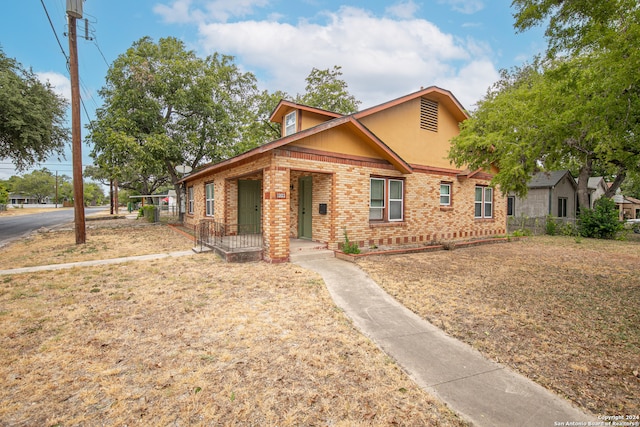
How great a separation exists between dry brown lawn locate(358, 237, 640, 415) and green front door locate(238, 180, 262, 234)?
5.72 meters

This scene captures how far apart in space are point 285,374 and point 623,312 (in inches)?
228

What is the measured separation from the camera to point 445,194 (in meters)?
13.7

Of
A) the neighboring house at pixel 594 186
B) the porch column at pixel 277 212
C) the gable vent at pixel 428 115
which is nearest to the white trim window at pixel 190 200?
the porch column at pixel 277 212

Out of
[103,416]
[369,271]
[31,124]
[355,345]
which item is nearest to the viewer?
[103,416]

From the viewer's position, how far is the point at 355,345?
12.9 ft

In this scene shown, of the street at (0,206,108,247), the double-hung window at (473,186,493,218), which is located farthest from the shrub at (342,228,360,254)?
the street at (0,206,108,247)

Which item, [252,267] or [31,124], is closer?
[252,267]

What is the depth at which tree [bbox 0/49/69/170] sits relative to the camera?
14.5 metres

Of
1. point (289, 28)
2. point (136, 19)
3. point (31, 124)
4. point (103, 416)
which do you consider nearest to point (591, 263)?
point (103, 416)

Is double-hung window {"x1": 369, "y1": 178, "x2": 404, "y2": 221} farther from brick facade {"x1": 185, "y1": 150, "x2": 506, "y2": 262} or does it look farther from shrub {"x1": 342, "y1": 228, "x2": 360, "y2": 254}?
shrub {"x1": 342, "y1": 228, "x2": 360, "y2": 254}

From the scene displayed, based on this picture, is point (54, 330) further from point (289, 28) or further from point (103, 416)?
point (289, 28)

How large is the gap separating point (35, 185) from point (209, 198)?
9285 cm

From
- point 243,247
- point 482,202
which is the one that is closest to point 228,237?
point 243,247

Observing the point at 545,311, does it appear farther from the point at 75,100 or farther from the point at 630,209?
the point at 630,209
